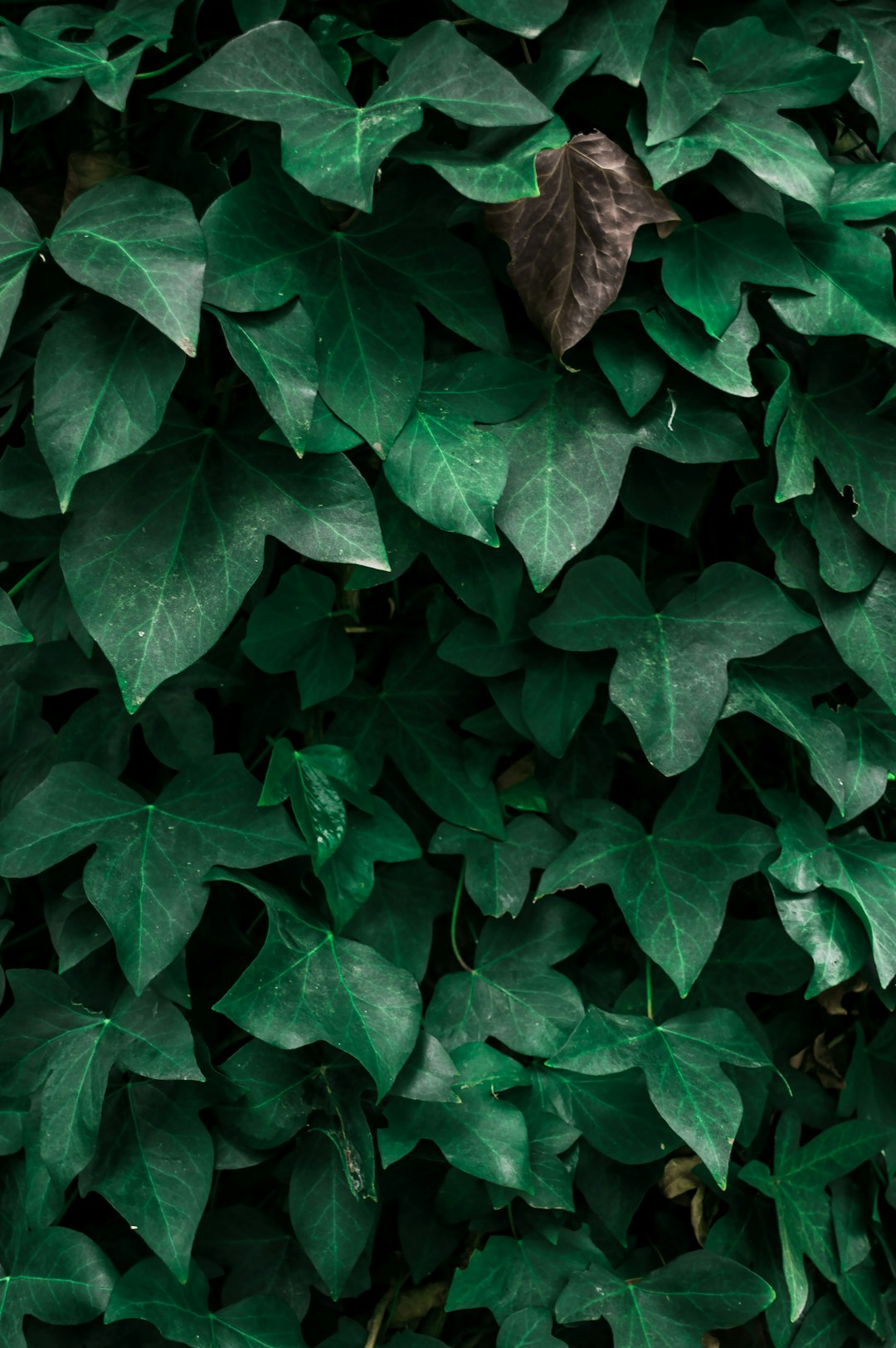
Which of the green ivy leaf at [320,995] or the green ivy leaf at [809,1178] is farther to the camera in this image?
the green ivy leaf at [809,1178]

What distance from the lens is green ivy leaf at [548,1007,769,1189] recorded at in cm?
93

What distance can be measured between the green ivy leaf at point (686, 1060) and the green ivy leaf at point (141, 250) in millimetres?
625

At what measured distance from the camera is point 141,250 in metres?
0.76

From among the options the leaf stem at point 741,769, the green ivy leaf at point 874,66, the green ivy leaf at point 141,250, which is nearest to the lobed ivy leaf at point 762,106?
the green ivy leaf at point 874,66

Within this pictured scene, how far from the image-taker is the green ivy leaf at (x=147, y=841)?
87cm

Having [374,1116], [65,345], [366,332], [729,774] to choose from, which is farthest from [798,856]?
[65,345]

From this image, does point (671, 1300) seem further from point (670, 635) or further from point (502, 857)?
point (670, 635)

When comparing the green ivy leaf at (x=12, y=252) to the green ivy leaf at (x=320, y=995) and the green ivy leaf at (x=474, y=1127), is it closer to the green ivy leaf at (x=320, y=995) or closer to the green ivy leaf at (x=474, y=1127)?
the green ivy leaf at (x=320, y=995)

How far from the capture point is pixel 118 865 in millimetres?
887

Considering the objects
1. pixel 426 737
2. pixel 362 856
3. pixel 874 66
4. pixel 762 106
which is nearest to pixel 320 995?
pixel 362 856

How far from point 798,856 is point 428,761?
33cm

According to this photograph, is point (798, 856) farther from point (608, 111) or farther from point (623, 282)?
point (608, 111)

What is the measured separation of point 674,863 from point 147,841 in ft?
1.43

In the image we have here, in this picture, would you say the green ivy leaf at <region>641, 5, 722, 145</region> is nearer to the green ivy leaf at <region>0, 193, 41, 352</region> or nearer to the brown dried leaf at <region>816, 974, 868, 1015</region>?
the green ivy leaf at <region>0, 193, 41, 352</region>
